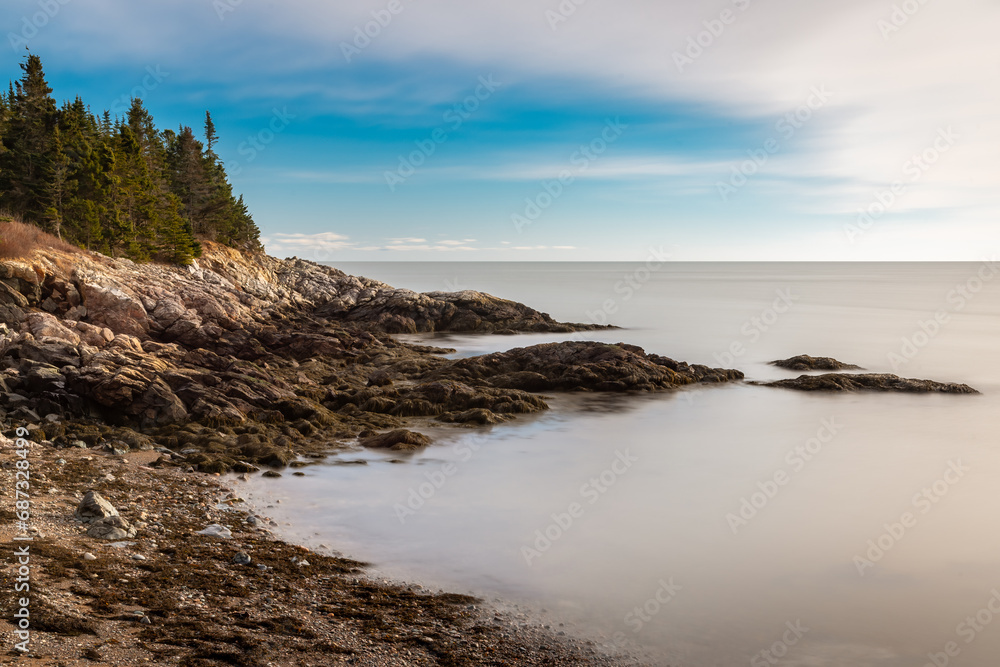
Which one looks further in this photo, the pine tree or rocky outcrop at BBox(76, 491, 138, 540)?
the pine tree

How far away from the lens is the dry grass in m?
26.5

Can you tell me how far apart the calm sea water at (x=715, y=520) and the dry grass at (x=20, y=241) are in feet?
64.7

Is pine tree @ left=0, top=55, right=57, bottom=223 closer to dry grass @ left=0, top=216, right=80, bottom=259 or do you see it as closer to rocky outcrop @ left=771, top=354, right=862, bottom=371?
dry grass @ left=0, top=216, right=80, bottom=259

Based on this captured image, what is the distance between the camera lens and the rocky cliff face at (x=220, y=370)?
17.5m

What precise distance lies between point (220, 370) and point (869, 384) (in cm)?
2507

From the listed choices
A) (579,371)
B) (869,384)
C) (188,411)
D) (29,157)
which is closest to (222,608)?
(188,411)

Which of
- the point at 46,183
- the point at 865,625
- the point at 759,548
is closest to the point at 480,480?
the point at 759,548

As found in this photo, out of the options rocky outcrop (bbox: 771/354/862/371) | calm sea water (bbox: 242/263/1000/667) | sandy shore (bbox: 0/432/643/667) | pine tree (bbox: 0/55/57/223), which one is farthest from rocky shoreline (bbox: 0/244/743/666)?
pine tree (bbox: 0/55/57/223)

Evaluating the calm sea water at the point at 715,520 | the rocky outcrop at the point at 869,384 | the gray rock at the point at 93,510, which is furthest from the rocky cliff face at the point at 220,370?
the gray rock at the point at 93,510

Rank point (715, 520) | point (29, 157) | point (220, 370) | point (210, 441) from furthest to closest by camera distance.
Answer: point (29, 157) → point (220, 370) → point (210, 441) → point (715, 520)

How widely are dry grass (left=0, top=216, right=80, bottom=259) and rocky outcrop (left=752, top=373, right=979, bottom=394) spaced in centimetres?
3097

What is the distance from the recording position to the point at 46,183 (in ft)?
134

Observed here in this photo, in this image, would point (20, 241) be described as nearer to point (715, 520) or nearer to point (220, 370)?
point (220, 370)

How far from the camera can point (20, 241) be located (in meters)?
28.3
